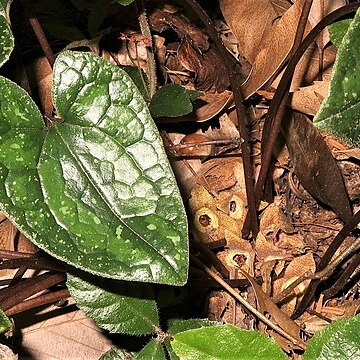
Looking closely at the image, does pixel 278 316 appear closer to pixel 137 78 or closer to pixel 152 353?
pixel 152 353

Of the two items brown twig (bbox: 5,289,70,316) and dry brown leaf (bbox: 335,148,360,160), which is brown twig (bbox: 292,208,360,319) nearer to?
dry brown leaf (bbox: 335,148,360,160)

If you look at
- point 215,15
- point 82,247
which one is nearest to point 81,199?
point 82,247

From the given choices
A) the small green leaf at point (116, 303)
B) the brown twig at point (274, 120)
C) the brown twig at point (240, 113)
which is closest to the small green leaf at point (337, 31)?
the brown twig at point (274, 120)

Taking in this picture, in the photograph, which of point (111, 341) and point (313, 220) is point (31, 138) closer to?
point (111, 341)

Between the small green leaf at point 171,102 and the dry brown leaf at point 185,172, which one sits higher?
the small green leaf at point 171,102

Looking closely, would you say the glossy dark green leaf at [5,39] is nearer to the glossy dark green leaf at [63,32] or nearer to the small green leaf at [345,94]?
the small green leaf at [345,94]

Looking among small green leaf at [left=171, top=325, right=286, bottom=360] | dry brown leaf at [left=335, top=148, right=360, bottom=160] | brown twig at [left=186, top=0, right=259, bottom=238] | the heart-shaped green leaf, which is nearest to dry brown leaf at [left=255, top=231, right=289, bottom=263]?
brown twig at [left=186, top=0, right=259, bottom=238]

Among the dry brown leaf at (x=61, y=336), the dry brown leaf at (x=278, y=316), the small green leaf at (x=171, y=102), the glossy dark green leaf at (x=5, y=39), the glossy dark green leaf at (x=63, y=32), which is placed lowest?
the dry brown leaf at (x=61, y=336)
